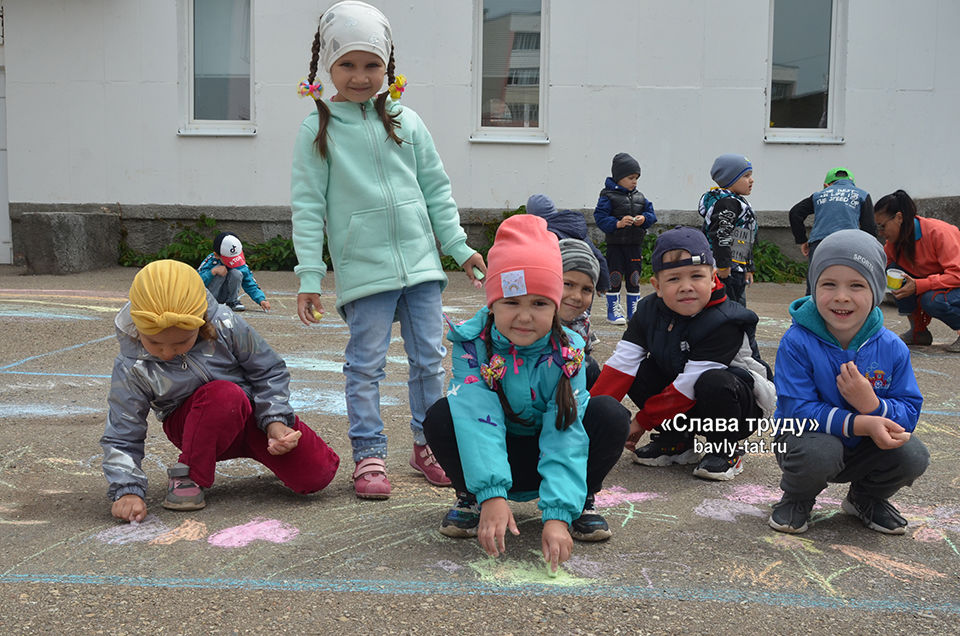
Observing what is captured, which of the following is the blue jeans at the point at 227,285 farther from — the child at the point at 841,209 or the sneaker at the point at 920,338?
the sneaker at the point at 920,338

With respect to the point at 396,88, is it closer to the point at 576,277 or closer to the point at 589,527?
the point at 576,277

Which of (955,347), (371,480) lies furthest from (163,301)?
(955,347)

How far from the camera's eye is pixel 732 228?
689 centimetres

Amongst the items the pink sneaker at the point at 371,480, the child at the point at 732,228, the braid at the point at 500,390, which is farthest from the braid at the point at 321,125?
the child at the point at 732,228

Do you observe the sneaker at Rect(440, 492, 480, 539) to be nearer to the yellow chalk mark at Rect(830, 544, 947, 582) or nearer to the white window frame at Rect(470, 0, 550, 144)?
the yellow chalk mark at Rect(830, 544, 947, 582)

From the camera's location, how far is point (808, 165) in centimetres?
1125

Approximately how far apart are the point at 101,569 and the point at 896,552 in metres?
2.28

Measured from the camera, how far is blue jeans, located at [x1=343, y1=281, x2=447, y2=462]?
A: 3494 millimetres

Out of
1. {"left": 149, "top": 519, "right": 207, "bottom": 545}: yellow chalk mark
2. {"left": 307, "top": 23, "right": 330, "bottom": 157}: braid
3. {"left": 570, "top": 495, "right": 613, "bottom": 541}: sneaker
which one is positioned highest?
{"left": 307, "top": 23, "right": 330, "bottom": 157}: braid

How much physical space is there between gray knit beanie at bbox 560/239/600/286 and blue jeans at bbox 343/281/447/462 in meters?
0.50

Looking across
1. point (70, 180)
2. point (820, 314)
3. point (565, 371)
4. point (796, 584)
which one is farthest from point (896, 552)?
point (70, 180)

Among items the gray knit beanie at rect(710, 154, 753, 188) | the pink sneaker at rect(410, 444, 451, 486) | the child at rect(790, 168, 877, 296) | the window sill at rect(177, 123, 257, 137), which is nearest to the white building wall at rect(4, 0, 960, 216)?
the window sill at rect(177, 123, 257, 137)

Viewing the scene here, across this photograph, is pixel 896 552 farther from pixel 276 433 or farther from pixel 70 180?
pixel 70 180

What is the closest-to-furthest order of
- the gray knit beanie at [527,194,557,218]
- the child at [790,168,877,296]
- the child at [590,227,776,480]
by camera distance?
the child at [590,227,776,480]
the gray knit beanie at [527,194,557,218]
the child at [790,168,877,296]
